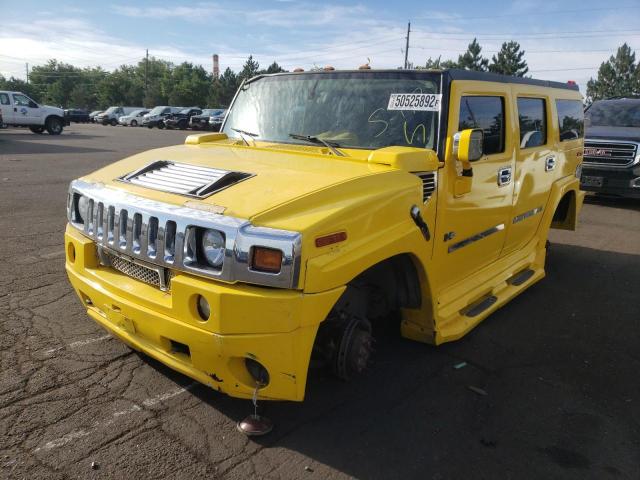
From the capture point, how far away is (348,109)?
3619 millimetres

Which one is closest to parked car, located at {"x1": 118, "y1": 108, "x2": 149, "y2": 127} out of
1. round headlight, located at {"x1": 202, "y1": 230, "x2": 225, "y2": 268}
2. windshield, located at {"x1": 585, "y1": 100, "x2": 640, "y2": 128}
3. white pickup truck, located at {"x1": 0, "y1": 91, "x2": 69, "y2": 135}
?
white pickup truck, located at {"x1": 0, "y1": 91, "x2": 69, "y2": 135}

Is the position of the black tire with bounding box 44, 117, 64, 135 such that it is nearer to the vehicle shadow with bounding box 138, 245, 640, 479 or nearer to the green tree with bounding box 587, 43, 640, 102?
the vehicle shadow with bounding box 138, 245, 640, 479

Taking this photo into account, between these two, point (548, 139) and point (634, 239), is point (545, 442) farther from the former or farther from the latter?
point (634, 239)

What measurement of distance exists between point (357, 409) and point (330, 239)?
45.6 inches

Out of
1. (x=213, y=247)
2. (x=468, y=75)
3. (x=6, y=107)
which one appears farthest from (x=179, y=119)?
(x=213, y=247)

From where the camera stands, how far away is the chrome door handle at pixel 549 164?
486cm

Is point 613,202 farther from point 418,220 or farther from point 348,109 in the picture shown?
point 418,220

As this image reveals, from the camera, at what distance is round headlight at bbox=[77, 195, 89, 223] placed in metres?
3.10

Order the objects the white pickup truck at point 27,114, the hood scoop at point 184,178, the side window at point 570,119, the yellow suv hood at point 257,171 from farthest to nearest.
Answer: the white pickup truck at point 27,114 < the side window at point 570,119 < the hood scoop at point 184,178 < the yellow suv hood at point 257,171

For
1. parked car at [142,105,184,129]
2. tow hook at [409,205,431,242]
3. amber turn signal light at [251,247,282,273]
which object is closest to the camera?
amber turn signal light at [251,247,282,273]

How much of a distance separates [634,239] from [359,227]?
6.65 m

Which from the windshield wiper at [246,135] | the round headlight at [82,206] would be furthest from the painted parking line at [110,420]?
the windshield wiper at [246,135]

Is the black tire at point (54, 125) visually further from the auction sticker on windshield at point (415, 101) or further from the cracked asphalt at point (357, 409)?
the auction sticker on windshield at point (415, 101)

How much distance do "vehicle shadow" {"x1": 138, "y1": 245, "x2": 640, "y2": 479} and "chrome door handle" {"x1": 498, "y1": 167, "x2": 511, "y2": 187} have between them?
1.19 meters
